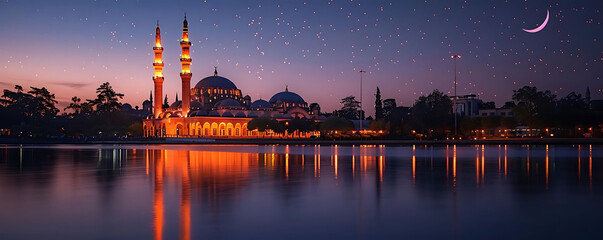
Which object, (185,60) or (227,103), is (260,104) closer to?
(227,103)

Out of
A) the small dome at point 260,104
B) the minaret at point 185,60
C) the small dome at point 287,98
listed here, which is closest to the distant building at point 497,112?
the small dome at point 287,98

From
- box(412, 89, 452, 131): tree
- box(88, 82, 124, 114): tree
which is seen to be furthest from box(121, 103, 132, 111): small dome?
box(412, 89, 452, 131): tree

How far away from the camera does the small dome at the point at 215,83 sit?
389 feet

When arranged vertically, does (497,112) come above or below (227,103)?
below

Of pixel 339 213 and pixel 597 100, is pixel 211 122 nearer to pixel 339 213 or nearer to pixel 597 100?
pixel 597 100

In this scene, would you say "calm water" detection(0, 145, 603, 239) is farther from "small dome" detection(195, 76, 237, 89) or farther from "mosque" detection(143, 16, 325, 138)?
"small dome" detection(195, 76, 237, 89)

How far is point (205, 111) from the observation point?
102 m

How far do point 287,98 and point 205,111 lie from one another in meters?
31.4

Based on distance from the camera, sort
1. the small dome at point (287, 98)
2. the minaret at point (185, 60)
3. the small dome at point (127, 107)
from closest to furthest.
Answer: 1. the minaret at point (185, 60)
2. the small dome at point (287, 98)
3. the small dome at point (127, 107)

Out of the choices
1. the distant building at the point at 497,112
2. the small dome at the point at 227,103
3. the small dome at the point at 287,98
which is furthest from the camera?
the small dome at the point at 287,98

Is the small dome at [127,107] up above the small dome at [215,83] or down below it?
below

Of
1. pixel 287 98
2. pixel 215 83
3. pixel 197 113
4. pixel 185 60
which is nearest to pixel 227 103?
pixel 197 113

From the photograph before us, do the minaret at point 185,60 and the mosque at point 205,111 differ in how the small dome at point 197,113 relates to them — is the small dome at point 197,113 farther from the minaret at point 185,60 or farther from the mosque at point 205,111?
the minaret at point 185,60

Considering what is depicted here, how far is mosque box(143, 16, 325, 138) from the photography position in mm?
96250
